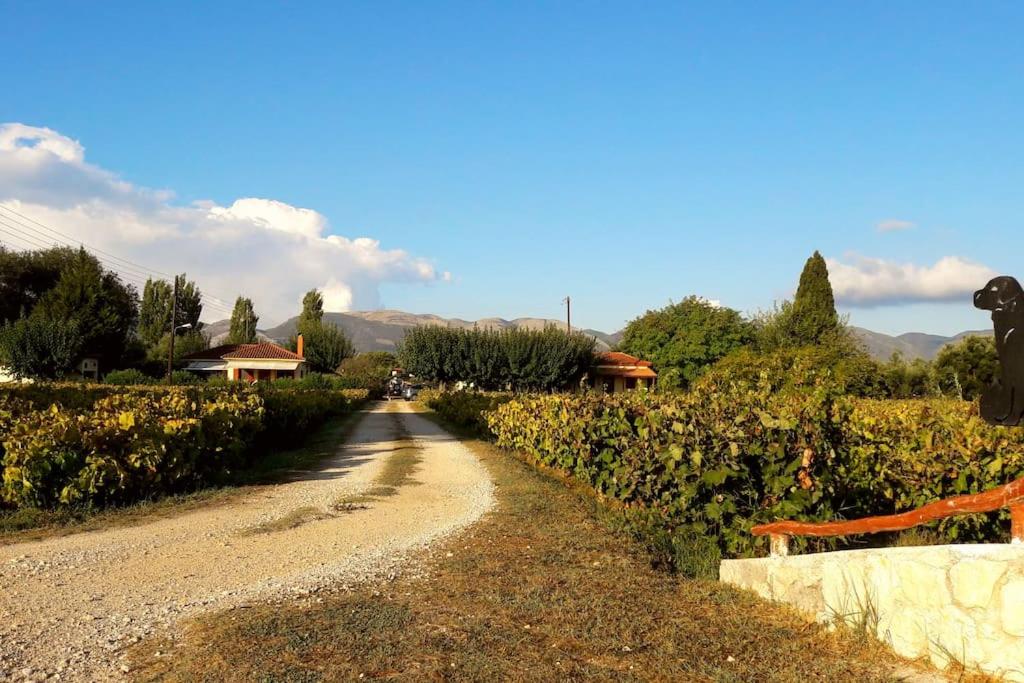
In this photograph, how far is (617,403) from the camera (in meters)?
10.3

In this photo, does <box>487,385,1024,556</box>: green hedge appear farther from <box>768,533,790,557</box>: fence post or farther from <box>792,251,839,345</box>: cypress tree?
<box>792,251,839,345</box>: cypress tree

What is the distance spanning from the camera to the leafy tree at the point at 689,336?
61375mm

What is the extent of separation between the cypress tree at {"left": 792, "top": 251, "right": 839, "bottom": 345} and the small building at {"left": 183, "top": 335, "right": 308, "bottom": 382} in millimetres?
35435

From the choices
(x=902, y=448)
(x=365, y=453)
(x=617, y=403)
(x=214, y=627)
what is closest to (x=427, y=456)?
(x=365, y=453)

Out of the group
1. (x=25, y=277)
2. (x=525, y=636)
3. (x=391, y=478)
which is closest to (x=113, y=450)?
(x=391, y=478)

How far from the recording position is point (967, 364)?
30062 mm

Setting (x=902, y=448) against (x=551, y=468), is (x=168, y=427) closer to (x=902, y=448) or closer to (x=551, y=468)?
(x=551, y=468)

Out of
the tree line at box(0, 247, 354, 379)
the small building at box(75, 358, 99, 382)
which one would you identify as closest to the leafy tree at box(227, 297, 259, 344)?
the tree line at box(0, 247, 354, 379)

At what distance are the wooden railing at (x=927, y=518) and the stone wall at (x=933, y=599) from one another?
0.19 m

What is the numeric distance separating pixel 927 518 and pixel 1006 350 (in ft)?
3.57

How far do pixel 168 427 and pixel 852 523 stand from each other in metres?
8.30

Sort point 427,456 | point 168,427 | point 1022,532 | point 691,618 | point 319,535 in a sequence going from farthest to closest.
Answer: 1. point 427,456
2. point 168,427
3. point 319,535
4. point 691,618
5. point 1022,532

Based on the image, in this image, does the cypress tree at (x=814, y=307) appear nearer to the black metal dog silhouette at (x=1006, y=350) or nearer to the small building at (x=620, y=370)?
the small building at (x=620, y=370)

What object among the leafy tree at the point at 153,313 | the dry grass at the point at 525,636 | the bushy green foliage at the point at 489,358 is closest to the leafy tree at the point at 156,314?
the leafy tree at the point at 153,313
